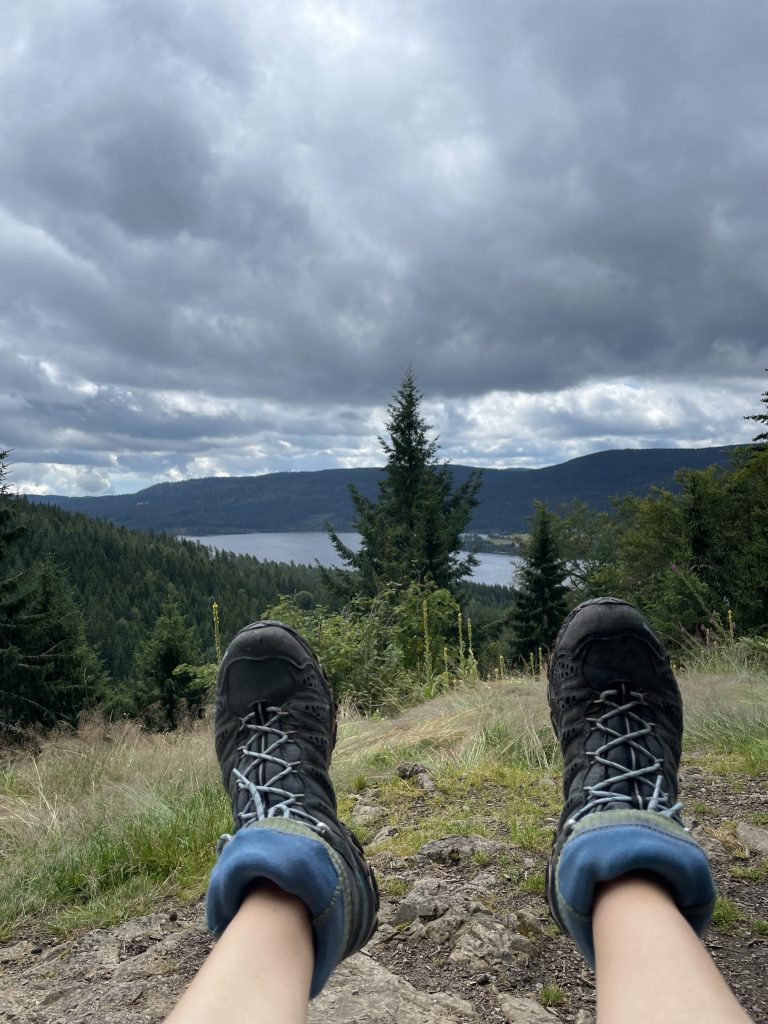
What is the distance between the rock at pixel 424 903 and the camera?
1771mm

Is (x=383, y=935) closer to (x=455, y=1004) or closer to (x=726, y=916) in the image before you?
(x=455, y=1004)

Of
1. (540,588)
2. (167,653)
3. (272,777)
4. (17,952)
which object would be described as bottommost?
(167,653)

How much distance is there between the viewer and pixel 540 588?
2403 cm

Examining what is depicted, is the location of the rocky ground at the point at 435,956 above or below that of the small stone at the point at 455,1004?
below

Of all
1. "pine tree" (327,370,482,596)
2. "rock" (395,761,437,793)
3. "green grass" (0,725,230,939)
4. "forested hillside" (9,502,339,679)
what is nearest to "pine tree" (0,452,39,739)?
"pine tree" (327,370,482,596)

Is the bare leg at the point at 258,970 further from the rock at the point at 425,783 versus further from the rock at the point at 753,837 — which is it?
the rock at the point at 753,837

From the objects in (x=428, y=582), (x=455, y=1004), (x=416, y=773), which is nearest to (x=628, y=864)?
(x=455, y=1004)

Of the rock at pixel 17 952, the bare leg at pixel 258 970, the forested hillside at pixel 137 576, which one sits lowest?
the forested hillside at pixel 137 576

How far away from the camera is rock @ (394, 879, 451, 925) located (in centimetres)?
177

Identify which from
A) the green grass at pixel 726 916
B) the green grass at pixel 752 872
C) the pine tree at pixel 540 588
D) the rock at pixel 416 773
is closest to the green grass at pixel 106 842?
the rock at pixel 416 773

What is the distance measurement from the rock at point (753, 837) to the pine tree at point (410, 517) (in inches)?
713

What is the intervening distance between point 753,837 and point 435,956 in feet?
3.89

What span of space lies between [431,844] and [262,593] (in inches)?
3152

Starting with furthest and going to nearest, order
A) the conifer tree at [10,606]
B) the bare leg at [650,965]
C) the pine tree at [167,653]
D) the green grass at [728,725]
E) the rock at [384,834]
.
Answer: the pine tree at [167,653] → the conifer tree at [10,606] → the green grass at [728,725] → the rock at [384,834] → the bare leg at [650,965]
